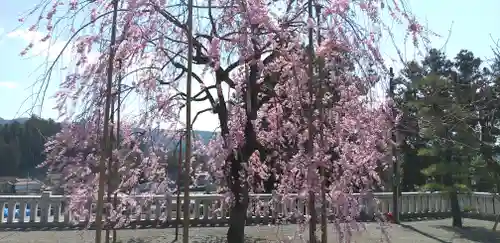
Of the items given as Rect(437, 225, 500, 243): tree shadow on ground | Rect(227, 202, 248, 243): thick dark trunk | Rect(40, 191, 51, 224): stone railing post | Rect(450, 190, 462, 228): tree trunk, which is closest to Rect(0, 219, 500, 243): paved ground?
Rect(437, 225, 500, 243): tree shadow on ground

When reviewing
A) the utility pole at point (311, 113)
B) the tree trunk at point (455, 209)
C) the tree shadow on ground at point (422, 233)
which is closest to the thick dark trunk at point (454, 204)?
the tree trunk at point (455, 209)

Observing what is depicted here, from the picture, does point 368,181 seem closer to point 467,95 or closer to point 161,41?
point 161,41

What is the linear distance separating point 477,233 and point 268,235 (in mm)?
5382

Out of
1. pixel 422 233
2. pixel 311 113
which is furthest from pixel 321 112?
pixel 422 233

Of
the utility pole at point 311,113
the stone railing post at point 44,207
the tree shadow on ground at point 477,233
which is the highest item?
the utility pole at point 311,113

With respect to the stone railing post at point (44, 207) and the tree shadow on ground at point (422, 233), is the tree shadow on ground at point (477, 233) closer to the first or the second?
the tree shadow on ground at point (422, 233)

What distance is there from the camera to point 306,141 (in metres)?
4.50

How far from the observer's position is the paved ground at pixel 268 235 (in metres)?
9.80

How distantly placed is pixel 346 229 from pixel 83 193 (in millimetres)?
3287

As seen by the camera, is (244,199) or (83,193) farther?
(244,199)

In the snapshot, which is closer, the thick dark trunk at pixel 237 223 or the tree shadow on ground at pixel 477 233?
the thick dark trunk at pixel 237 223

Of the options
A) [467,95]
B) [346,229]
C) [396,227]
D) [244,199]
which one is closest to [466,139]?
[467,95]

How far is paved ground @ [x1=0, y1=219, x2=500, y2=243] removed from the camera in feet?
32.2

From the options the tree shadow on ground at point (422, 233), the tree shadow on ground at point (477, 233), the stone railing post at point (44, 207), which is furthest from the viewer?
the stone railing post at point (44, 207)
